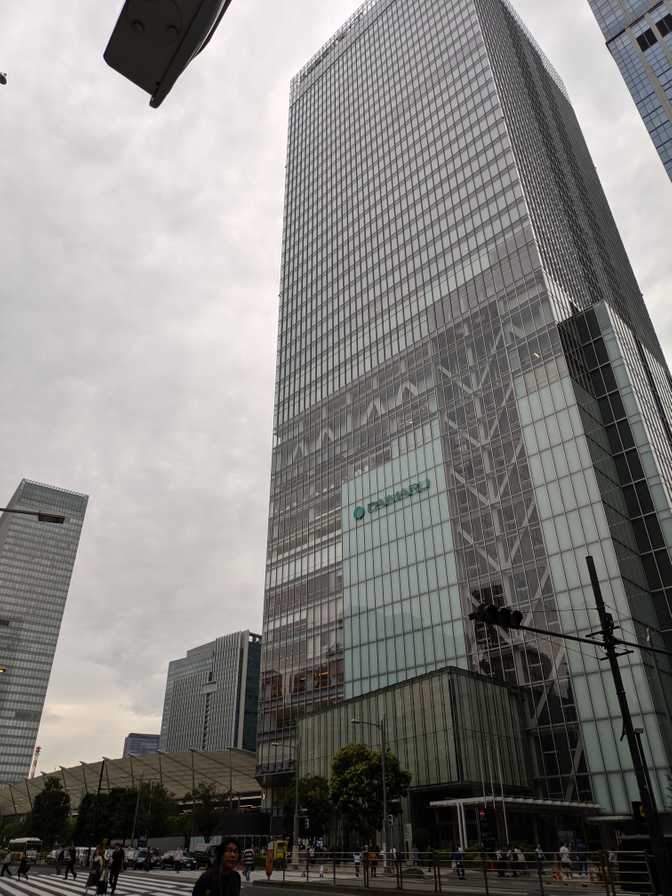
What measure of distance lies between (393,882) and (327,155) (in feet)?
346

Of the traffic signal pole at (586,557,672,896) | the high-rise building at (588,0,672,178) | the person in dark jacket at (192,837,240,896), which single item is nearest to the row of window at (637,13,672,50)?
the high-rise building at (588,0,672,178)

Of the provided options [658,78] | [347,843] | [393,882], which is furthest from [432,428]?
[658,78]

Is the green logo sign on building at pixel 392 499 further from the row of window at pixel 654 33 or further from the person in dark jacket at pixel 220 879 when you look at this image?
the row of window at pixel 654 33

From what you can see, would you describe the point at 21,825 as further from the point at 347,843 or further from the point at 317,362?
the point at 317,362

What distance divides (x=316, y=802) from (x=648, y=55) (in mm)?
127176

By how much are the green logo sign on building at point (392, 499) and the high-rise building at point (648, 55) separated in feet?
260

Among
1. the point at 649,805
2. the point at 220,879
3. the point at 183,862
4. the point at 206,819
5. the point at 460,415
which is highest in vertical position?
the point at 460,415

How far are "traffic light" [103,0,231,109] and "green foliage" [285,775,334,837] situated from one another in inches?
2254

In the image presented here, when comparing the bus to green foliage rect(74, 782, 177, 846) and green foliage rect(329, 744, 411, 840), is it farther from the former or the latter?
green foliage rect(329, 744, 411, 840)

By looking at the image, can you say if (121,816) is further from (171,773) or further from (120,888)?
(120,888)

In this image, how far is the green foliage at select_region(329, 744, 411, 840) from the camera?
41.4 metres

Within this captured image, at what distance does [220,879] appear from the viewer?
855cm

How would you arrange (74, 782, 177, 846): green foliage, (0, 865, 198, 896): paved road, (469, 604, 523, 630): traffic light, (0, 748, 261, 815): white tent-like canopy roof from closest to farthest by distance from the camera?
(469, 604, 523, 630): traffic light
(0, 865, 198, 896): paved road
(74, 782, 177, 846): green foliage
(0, 748, 261, 815): white tent-like canopy roof

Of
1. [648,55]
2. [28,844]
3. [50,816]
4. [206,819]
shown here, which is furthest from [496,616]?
[648,55]
